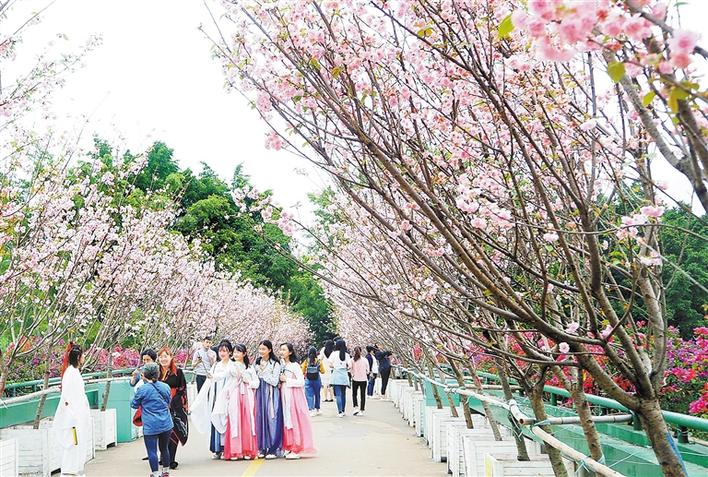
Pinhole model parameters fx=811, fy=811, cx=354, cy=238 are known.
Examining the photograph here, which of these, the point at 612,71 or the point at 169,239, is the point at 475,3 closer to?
the point at 612,71

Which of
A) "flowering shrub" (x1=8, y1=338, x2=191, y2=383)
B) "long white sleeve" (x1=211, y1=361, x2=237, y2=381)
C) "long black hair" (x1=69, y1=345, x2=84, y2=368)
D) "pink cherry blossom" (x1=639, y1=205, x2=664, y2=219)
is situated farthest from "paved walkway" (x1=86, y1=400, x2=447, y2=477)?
"pink cherry blossom" (x1=639, y1=205, x2=664, y2=219)

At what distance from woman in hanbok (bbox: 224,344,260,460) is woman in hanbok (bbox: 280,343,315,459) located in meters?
0.48

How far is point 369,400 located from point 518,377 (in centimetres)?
1979

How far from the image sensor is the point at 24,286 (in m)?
11.8

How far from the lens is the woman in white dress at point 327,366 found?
72.2 feet

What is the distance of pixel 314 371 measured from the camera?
20188 millimetres

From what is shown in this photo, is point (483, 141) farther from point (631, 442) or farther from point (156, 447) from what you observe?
point (156, 447)

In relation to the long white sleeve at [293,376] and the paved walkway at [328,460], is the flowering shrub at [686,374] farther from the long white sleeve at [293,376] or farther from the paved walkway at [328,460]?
the long white sleeve at [293,376]

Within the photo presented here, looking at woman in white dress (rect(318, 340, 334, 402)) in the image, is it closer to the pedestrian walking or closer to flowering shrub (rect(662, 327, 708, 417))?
the pedestrian walking

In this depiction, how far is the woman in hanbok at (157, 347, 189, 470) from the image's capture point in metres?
11.6

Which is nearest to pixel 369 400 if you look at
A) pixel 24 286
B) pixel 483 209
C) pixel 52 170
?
pixel 24 286

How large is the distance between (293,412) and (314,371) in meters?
7.46

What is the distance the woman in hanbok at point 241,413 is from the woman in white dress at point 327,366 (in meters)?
7.28

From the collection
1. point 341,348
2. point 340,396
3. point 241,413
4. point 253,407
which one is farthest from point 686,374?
point 340,396
